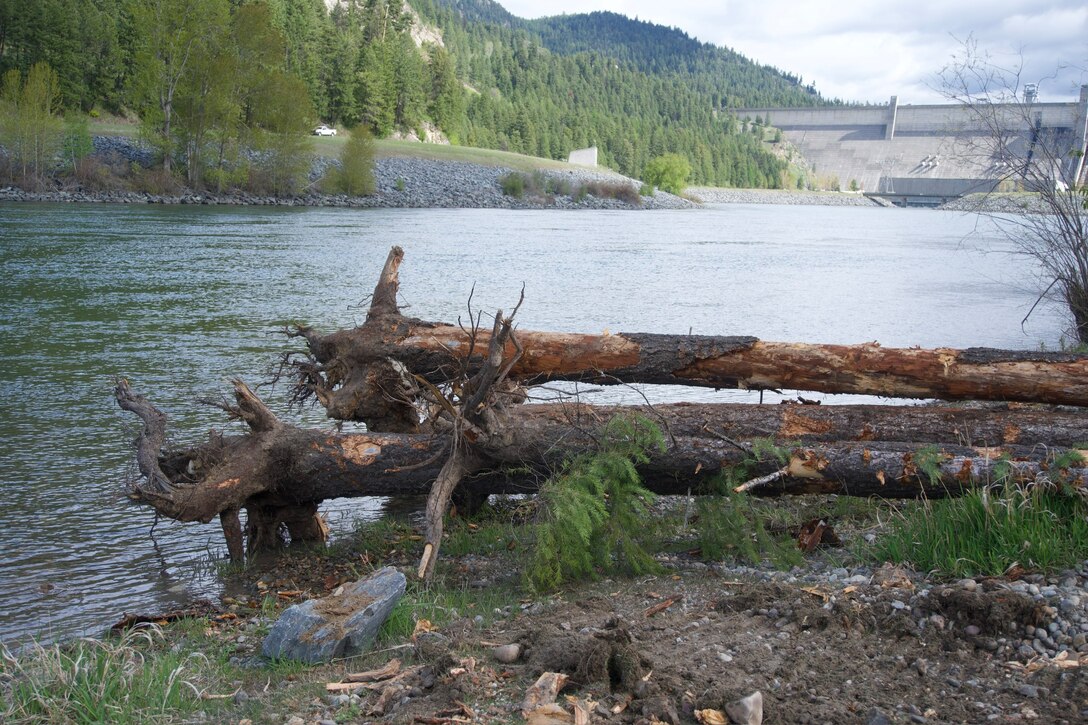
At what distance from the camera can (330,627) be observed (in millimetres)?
4891

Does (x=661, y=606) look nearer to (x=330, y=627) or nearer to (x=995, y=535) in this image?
(x=330, y=627)

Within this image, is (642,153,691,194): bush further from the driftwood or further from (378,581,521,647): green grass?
(378,581,521,647): green grass

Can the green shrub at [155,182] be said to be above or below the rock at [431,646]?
above

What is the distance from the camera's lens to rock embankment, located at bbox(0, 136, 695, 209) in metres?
56.0

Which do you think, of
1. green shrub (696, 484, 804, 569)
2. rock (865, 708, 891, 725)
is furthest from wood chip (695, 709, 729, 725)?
green shrub (696, 484, 804, 569)

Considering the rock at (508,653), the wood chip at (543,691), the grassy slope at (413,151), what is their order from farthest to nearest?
the grassy slope at (413,151), the rock at (508,653), the wood chip at (543,691)

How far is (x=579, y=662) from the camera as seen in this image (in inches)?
168

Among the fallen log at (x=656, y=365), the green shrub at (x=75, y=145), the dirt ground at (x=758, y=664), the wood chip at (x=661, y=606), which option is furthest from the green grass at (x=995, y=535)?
the green shrub at (x=75, y=145)

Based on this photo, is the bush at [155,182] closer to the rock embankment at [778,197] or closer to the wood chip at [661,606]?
the wood chip at [661,606]

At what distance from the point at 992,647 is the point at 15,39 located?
291 ft

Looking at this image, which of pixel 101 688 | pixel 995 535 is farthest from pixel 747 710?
pixel 101 688

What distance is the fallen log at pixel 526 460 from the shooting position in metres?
6.40

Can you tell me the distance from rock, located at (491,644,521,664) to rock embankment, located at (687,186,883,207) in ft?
521

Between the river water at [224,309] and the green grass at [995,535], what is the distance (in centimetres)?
476
